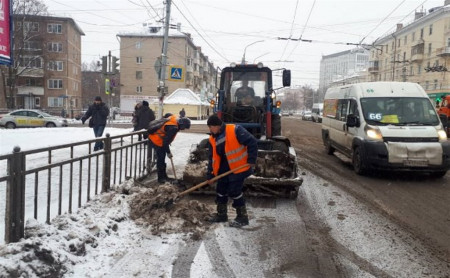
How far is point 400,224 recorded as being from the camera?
17.3ft

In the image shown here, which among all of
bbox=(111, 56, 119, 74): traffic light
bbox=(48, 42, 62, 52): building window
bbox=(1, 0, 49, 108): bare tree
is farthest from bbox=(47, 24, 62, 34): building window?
bbox=(111, 56, 119, 74): traffic light

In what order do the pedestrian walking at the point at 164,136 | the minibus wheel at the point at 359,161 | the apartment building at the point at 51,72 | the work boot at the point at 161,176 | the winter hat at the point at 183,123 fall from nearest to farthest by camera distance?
the pedestrian walking at the point at 164,136
the winter hat at the point at 183,123
the work boot at the point at 161,176
the minibus wheel at the point at 359,161
the apartment building at the point at 51,72

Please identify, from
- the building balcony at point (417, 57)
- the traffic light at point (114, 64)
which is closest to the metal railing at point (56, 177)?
the traffic light at point (114, 64)

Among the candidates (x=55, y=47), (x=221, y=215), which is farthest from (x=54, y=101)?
(x=221, y=215)

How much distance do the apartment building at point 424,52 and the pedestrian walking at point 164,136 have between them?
37074 millimetres

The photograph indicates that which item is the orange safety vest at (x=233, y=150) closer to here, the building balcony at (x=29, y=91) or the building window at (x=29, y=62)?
the building window at (x=29, y=62)

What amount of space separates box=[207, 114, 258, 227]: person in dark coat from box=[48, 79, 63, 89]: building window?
55458 mm

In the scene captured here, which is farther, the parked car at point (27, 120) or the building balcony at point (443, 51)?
the building balcony at point (443, 51)

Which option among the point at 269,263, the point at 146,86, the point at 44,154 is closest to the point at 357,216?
the point at 269,263

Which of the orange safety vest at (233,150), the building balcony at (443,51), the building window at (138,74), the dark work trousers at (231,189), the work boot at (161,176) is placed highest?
the building balcony at (443,51)

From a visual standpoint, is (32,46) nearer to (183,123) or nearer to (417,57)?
(183,123)

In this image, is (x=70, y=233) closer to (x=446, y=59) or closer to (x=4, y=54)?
(x=4, y=54)

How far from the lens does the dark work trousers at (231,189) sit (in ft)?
16.6

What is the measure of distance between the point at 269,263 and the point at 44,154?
2796 mm
